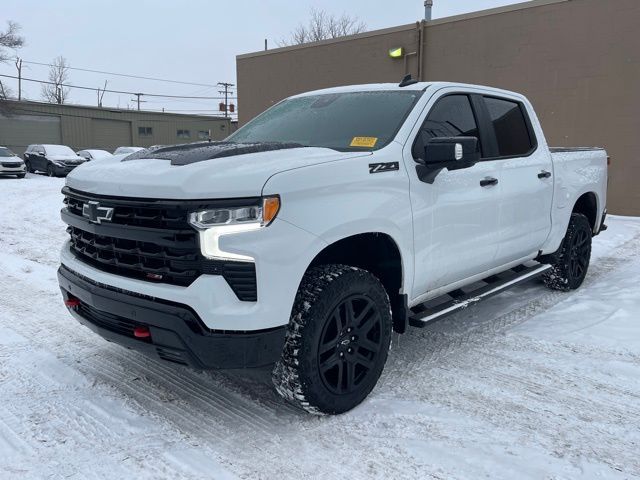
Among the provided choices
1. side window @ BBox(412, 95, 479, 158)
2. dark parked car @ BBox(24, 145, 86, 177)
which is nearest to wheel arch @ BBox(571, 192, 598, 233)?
side window @ BBox(412, 95, 479, 158)

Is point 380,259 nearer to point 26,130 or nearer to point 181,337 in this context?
point 181,337

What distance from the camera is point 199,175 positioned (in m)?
2.55

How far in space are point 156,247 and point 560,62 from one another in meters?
11.4

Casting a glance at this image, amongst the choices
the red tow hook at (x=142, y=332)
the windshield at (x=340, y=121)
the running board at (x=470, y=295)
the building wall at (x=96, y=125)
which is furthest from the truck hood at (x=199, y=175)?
the building wall at (x=96, y=125)

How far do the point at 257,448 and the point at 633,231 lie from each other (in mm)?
9087

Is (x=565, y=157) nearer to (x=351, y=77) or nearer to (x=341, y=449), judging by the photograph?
(x=341, y=449)

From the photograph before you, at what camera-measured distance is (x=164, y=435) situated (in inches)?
111

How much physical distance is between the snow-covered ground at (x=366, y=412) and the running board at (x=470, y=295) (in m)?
0.38

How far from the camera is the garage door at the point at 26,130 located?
37.0m

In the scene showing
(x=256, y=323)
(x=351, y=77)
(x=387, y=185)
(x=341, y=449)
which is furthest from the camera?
(x=351, y=77)

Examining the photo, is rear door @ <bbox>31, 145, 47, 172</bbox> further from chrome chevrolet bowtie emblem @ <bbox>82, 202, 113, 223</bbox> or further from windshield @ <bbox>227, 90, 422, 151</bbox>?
chrome chevrolet bowtie emblem @ <bbox>82, 202, 113, 223</bbox>

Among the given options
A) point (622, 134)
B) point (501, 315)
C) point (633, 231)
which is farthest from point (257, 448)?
point (622, 134)

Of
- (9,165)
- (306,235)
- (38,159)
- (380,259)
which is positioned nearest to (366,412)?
(380,259)

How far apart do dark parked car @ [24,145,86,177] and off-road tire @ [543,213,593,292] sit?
2297 cm
